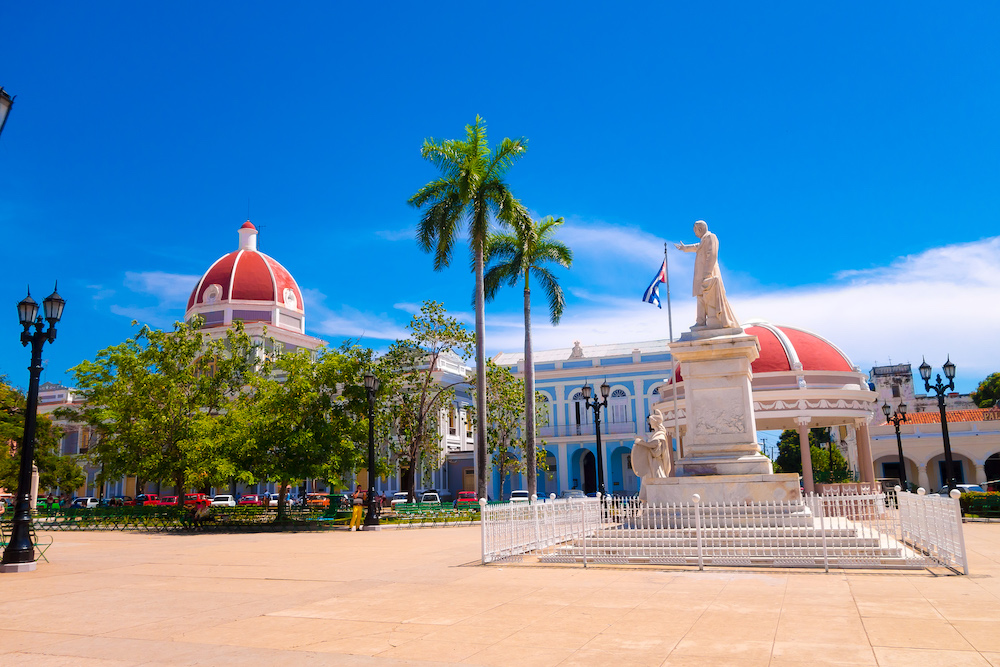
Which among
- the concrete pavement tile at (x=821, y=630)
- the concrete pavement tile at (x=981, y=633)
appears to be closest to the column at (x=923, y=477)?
the concrete pavement tile at (x=981, y=633)

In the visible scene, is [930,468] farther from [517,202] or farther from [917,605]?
[917,605]

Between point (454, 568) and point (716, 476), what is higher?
point (716, 476)

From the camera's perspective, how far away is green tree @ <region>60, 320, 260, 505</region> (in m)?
29.6

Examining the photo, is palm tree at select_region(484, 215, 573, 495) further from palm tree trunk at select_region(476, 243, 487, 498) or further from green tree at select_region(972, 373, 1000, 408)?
green tree at select_region(972, 373, 1000, 408)

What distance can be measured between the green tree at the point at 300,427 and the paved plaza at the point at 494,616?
13.5 meters

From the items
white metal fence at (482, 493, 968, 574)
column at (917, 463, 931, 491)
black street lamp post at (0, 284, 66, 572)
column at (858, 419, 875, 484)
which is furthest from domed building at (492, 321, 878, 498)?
black street lamp post at (0, 284, 66, 572)

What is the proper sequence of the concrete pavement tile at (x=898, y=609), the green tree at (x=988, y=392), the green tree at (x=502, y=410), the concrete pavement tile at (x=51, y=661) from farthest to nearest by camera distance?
the green tree at (x=988, y=392) < the green tree at (x=502, y=410) < the concrete pavement tile at (x=898, y=609) < the concrete pavement tile at (x=51, y=661)

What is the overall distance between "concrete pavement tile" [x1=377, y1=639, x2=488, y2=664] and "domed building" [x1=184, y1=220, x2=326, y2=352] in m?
48.2

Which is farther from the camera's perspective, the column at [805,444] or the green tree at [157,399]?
the green tree at [157,399]

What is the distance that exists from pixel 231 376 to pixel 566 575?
84.4 feet

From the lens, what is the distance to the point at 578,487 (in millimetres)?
51125

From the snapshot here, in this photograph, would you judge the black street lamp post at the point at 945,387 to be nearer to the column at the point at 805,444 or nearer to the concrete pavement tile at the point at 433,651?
the column at the point at 805,444

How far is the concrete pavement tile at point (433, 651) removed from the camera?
235 inches

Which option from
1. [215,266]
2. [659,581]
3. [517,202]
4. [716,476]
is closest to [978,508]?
[716,476]
